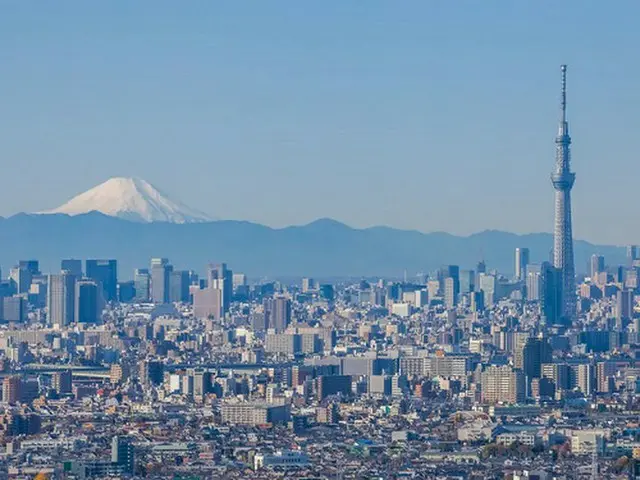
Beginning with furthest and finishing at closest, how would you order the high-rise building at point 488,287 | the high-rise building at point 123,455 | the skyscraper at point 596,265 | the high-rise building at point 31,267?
1. the skyscraper at point 596,265
2. the high-rise building at point 31,267
3. the high-rise building at point 488,287
4. the high-rise building at point 123,455

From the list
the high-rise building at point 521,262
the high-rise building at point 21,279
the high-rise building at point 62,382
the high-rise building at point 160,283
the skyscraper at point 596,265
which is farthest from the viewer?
the high-rise building at point 521,262

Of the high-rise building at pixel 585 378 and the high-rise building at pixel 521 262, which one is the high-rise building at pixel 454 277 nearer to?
the high-rise building at pixel 521 262

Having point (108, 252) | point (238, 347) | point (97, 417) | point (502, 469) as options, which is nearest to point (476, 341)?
point (238, 347)

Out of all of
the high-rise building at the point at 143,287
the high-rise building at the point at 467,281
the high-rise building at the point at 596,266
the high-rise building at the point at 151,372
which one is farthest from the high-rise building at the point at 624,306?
the high-rise building at the point at 151,372

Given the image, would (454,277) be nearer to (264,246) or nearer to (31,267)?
(31,267)

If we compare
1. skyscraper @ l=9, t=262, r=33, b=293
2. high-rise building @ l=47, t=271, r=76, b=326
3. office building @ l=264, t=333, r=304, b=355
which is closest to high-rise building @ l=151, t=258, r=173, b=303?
skyscraper @ l=9, t=262, r=33, b=293

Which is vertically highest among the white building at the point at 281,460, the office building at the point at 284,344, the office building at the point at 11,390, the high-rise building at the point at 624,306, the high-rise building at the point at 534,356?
the high-rise building at the point at 624,306

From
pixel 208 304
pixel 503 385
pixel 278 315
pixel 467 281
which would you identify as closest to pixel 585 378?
pixel 503 385
